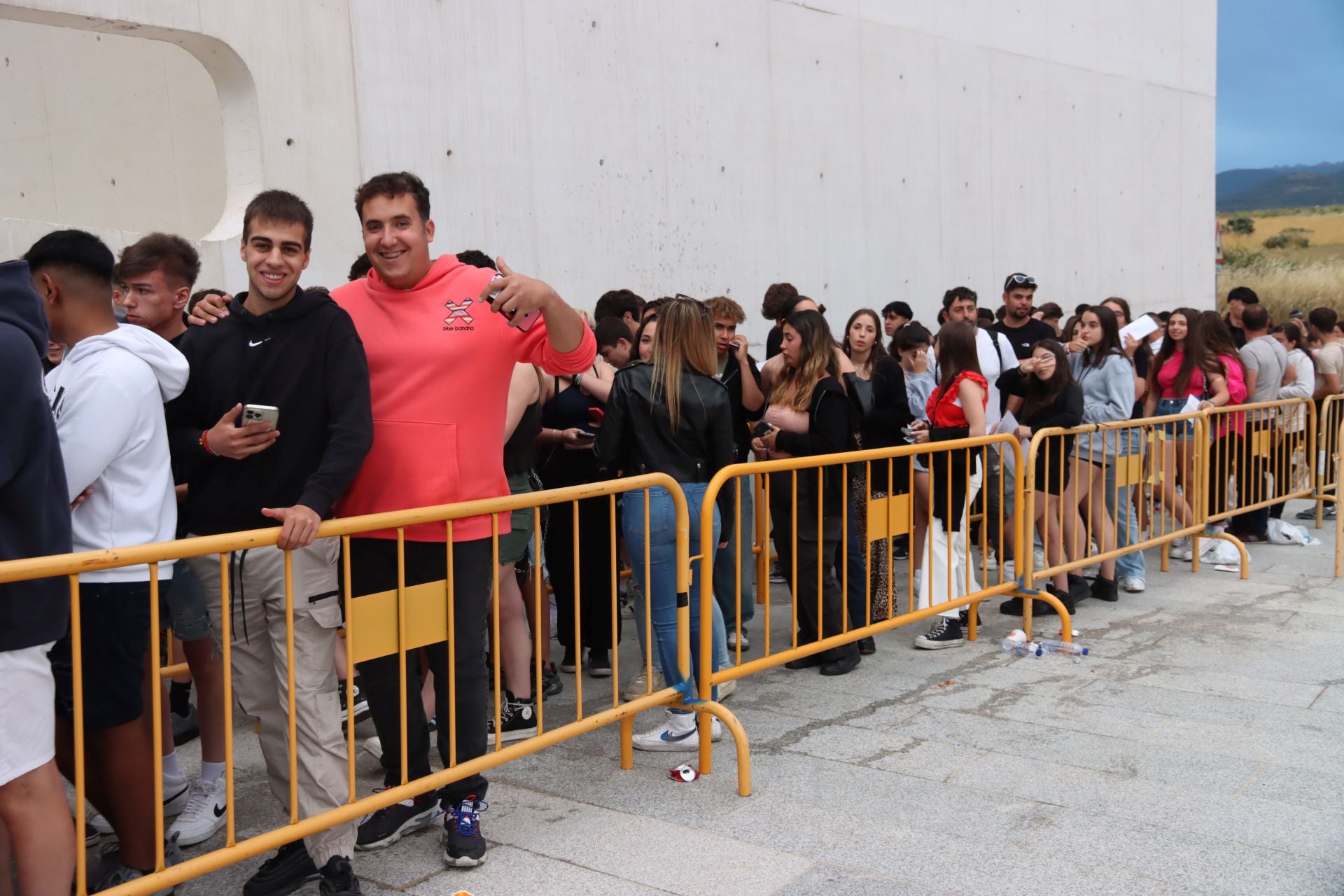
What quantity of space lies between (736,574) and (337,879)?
9.63 feet

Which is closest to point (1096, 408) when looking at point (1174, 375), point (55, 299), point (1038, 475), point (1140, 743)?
point (1038, 475)

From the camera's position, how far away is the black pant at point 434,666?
378cm

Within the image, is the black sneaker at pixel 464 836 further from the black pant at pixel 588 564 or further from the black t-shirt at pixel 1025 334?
the black t-shirt at pixel 1025 334

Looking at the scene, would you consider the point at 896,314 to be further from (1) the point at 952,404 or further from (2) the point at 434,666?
(2) the point at 434,666

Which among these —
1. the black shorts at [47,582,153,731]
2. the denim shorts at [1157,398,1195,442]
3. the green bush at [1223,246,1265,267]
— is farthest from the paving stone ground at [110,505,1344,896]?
the green bush at [1223,246,1265,267]

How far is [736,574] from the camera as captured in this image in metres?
6.07

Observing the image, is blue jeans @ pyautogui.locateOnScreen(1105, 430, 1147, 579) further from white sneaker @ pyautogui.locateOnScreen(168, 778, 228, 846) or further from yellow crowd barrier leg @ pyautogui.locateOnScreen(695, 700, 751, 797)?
white sneaker @ pyautogui.locateOnScreen(168, 778, 228, 846)

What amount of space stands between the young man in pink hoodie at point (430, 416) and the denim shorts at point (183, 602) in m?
0.56

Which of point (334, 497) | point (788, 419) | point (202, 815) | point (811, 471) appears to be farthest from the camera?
point (788, 419)

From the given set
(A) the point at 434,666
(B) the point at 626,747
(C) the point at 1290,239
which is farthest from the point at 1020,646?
(C) the point at 1290,239

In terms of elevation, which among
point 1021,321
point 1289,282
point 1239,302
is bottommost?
point 1021,321

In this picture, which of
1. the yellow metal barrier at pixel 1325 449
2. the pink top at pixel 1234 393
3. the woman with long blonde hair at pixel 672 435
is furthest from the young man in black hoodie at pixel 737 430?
the yellow metal barrier at pixel 1325 449

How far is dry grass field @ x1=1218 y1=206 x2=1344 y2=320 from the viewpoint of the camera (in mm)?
43281

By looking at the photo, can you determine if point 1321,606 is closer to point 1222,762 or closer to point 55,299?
point 1222,762
